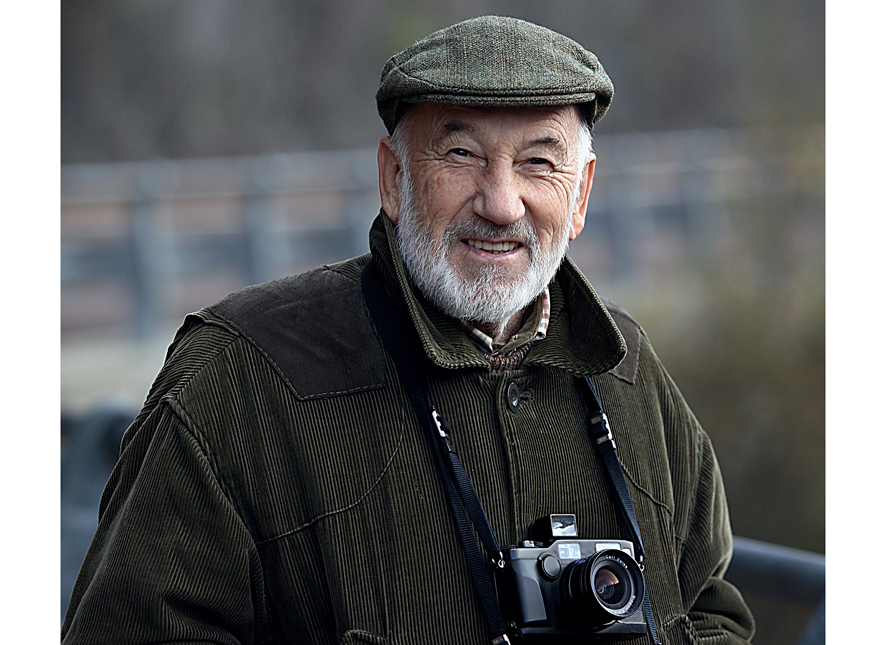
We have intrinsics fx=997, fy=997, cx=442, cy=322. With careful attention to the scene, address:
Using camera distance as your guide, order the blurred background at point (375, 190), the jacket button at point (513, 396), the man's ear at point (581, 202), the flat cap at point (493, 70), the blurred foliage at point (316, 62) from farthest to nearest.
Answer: the blurred foliage at point (316, 62) < the blurred background at point (375, 190) < the man's ear at point (581, 202) < the jacket button at point (513, 396) < the flat cap at point (493, 70)

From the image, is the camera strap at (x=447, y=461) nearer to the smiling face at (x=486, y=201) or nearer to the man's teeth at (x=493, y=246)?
the smiling face at (x=486, y=201)

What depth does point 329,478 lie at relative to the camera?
64.7 inches

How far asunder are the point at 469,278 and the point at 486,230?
90mm

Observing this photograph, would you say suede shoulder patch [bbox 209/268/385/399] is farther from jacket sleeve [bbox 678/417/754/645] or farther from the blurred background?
the blurred background

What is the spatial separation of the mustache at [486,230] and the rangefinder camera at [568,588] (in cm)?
49

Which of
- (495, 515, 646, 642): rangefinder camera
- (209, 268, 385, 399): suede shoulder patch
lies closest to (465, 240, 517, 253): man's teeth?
(209, 268, 385, 399): suede shoulder patch

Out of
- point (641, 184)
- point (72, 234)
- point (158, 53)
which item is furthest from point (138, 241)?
point (158, 53)

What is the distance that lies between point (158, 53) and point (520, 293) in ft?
49.6

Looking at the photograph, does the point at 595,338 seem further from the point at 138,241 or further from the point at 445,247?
the point at 138,241

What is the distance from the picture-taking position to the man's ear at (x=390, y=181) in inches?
72.8

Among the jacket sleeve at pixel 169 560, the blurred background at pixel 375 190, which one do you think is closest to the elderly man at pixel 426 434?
the jacket sleeve at pixel 169 560

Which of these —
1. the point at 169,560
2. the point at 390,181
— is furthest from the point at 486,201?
the point at 169,560

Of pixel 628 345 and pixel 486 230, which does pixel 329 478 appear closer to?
pixel 486 230

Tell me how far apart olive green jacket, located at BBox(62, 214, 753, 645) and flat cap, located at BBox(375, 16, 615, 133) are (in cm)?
27
